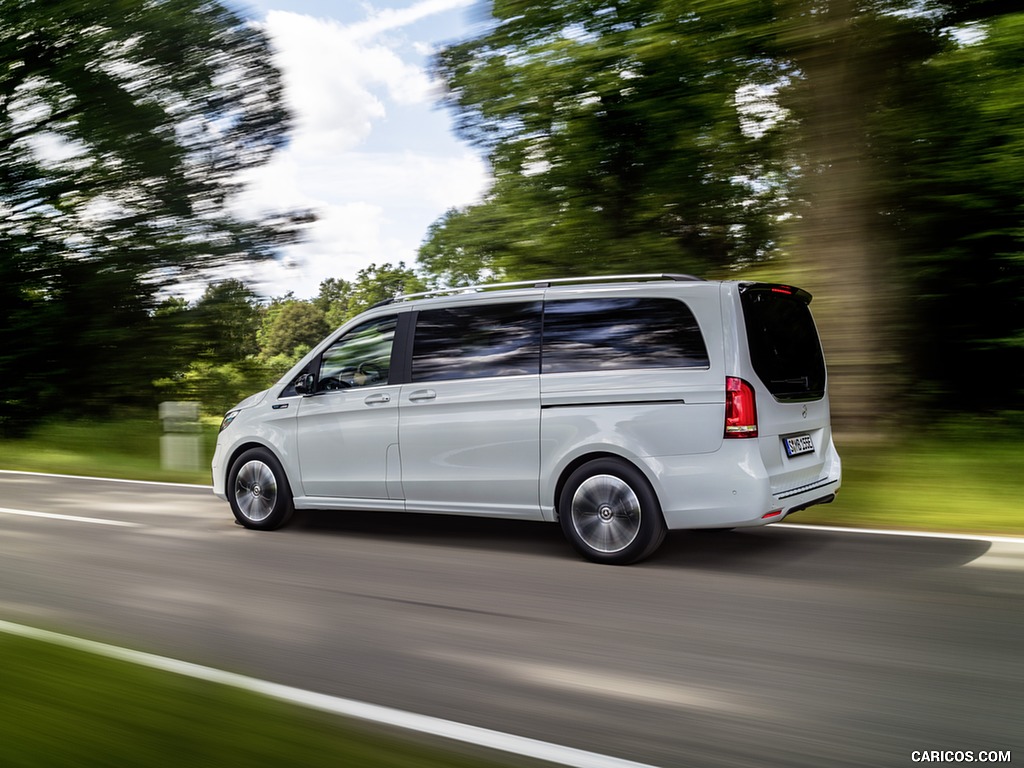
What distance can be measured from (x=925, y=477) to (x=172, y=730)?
7.39 metres

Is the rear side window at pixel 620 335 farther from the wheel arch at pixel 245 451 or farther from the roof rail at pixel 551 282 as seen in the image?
the wheel arch at pixel 245 451

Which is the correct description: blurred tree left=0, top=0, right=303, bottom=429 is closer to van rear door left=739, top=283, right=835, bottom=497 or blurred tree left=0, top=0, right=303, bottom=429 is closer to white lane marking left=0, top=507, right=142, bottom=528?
white lane marking left=0, top=507, right=142, bottom=528

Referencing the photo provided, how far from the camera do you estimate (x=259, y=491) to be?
8094 millimetres

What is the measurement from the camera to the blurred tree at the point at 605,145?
13.4 metres

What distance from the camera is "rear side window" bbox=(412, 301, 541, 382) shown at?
22.9 feet

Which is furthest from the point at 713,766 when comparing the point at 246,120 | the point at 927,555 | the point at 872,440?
the point at 246,120

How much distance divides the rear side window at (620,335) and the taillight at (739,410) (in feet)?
0.79

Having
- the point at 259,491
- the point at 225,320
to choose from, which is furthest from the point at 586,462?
the point at 225,320

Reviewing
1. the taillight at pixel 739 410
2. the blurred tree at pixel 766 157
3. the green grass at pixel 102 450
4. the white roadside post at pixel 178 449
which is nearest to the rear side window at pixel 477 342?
the taillight at pixel 739 410

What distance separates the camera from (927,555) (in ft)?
21.1

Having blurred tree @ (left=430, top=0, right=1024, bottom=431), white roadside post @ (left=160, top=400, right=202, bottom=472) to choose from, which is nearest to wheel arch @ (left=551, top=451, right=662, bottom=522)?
blurred tree @ (left=430, top=0, right=1024, bottom=431)

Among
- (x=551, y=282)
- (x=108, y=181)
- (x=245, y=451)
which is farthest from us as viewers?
(x=108, y=181)

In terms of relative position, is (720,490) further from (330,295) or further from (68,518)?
(330,295)

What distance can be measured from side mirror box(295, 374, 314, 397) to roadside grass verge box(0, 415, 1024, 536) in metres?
4.22
